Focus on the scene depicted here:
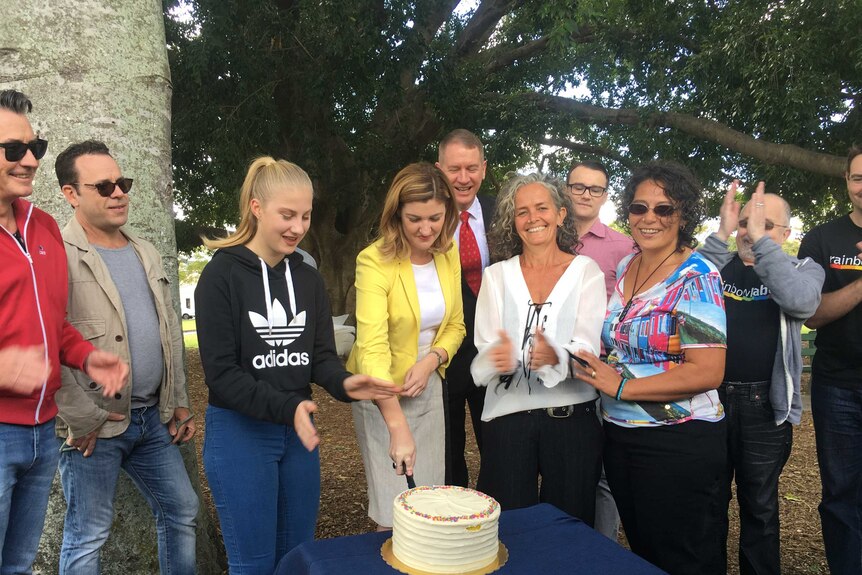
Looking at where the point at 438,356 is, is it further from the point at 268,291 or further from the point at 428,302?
the point at 268,291

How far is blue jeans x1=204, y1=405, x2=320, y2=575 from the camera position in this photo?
2398mm

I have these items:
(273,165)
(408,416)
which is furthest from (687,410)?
(273,165)

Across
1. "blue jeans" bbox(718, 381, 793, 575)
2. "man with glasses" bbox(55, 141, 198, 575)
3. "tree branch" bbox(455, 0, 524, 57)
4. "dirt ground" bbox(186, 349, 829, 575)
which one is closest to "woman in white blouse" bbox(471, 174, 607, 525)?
"blue jeans" bbox(718, 381, 793, 575)

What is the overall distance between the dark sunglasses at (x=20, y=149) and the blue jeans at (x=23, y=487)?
92 cm

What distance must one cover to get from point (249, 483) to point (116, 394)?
69 centimetres

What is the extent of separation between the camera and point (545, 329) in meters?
2.66

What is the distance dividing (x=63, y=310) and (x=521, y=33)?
35.4 ft

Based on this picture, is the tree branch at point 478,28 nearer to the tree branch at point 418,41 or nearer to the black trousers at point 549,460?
the tree branch at point 418,41

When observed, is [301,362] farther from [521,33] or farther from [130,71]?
[521,33]

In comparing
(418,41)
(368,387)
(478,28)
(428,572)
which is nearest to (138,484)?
(368,387)

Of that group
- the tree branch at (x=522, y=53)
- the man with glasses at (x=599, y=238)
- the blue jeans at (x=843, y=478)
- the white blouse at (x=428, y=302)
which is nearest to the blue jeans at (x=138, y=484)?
the white blouse at (x=428, y=302)

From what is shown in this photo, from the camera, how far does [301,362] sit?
8.39ft

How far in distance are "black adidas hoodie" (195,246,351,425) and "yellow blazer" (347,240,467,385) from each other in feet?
0.59

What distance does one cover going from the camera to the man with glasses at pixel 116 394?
264 centimetres
